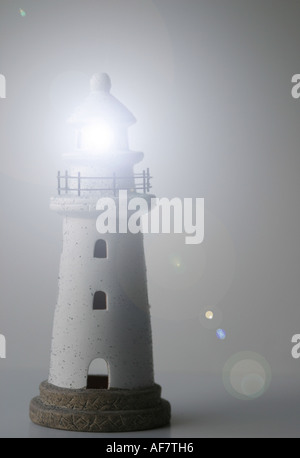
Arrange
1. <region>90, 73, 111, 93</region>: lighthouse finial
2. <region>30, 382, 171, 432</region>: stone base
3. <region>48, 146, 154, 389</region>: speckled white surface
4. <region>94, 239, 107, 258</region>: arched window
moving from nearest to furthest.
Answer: <region>30, 382, 171, 432</region>: stone base, <region>48, 146, 154, 389</region>: speckled white surface, <region>94, 239, 107, 258</region>: arched window, <region>90, 73, 111, 93</region>: lighthouse finial

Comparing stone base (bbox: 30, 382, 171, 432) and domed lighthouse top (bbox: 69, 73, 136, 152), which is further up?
domed lighthouse top (bbox: 69, 73, 136, 152)

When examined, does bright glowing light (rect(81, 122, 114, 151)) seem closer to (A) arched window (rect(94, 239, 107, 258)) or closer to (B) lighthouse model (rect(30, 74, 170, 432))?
(B) lighthouse model (rect(30, 74, 170, 432))

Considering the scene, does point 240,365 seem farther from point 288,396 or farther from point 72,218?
point 72,218

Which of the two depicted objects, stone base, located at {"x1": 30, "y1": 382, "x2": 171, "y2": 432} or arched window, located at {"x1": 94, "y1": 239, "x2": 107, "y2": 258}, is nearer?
stone base, located at {"x1": 30, "y1": 382, "x2": 171, "y2": 432}

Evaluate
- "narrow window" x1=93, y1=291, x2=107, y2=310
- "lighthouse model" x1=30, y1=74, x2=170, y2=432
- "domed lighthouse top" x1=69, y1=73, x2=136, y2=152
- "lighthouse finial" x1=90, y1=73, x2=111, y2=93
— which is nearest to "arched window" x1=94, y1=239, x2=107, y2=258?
"lighthouse model" x1=30, y1=74, x2=170, y2=432

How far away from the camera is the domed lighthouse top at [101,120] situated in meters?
12.9

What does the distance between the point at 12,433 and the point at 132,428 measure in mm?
1050

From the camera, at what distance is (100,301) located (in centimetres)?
1279

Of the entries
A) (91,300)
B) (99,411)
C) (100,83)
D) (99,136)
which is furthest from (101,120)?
(99,411)

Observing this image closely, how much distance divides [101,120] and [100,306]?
167cm

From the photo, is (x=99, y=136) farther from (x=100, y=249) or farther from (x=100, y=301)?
(x=100, y=301)

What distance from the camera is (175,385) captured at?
569 inches

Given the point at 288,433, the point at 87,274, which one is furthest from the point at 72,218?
the point at 288,433

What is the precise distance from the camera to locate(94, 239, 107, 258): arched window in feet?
41.8
